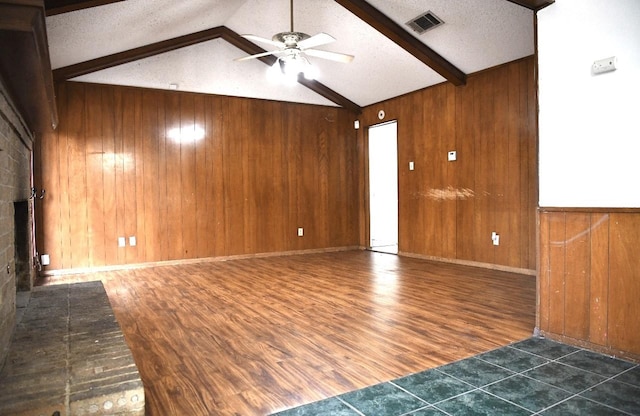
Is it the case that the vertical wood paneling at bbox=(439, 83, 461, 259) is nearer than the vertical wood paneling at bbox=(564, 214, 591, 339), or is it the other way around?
the vertical wood paneling at bbox=(564, 214, 591, 339)

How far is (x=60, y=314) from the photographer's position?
8.61 ft

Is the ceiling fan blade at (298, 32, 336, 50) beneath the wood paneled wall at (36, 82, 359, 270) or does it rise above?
above

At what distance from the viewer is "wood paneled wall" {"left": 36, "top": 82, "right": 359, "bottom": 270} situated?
538cm

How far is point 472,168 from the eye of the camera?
5516mm

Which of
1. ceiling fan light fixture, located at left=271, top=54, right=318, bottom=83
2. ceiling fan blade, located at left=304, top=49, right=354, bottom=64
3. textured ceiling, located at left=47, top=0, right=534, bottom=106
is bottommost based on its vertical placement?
ceiling fan light fixture, located at left=271, top=54, right=318, bottom=83

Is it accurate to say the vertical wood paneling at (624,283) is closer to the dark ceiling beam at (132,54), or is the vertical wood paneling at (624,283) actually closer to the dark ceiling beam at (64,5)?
the dark ceiling beam at (64,5)

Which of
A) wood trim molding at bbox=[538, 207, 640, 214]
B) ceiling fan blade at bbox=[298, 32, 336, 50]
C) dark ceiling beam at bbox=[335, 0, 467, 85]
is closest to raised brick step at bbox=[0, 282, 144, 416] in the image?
wood trim molding at bbox=[538, 207, 640, 214]

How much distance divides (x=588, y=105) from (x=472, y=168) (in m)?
3.05

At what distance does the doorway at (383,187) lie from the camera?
7.52 m

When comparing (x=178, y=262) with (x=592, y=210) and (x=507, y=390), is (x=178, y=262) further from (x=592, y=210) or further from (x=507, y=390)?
(x=592, y=210)

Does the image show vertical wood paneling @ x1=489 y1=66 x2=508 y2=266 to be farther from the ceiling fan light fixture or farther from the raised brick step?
the raised brick step

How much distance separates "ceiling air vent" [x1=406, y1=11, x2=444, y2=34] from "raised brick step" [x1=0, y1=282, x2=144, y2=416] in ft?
14.0

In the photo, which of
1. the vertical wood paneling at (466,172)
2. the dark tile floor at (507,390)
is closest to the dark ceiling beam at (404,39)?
the vertical wood paneling at (466,172)

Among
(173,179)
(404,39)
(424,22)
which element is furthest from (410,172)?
(173,179)
